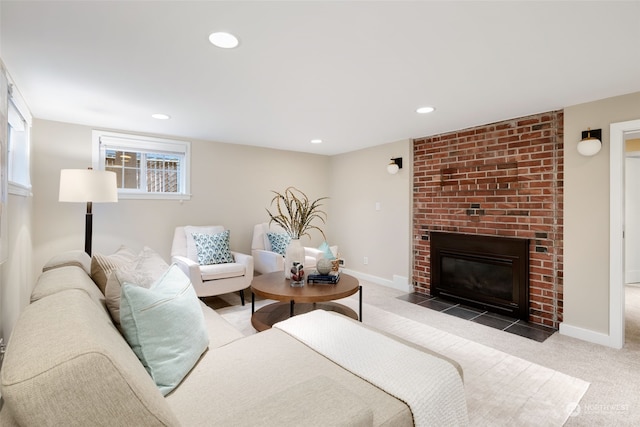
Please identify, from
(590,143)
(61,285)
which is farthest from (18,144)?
(590,143)

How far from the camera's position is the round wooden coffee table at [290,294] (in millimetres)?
2553

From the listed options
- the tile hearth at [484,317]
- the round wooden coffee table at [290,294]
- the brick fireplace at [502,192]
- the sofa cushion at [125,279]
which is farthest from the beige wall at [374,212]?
the sofa cushion at [125,279]

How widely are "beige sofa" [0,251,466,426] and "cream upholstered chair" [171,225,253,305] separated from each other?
1.85 m

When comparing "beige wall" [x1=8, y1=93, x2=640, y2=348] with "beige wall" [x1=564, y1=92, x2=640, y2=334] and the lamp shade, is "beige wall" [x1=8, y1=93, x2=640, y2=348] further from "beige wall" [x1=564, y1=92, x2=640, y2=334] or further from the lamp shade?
the lamp shade

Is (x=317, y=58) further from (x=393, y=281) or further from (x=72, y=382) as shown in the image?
(x=393, y=281)

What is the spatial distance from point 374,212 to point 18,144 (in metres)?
4.21

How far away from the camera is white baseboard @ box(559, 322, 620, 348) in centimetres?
268

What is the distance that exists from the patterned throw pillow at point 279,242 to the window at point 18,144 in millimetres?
2616

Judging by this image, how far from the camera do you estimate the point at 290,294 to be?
2.58 m

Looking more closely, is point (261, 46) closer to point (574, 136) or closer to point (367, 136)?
point (367, 136)

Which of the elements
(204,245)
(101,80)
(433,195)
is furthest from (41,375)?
(433,195)

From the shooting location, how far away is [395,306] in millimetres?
3719

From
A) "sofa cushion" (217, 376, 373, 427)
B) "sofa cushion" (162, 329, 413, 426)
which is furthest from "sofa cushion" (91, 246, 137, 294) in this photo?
"sofa cushion" (217, 376, 373, 427)

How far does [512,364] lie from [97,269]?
2884mm
